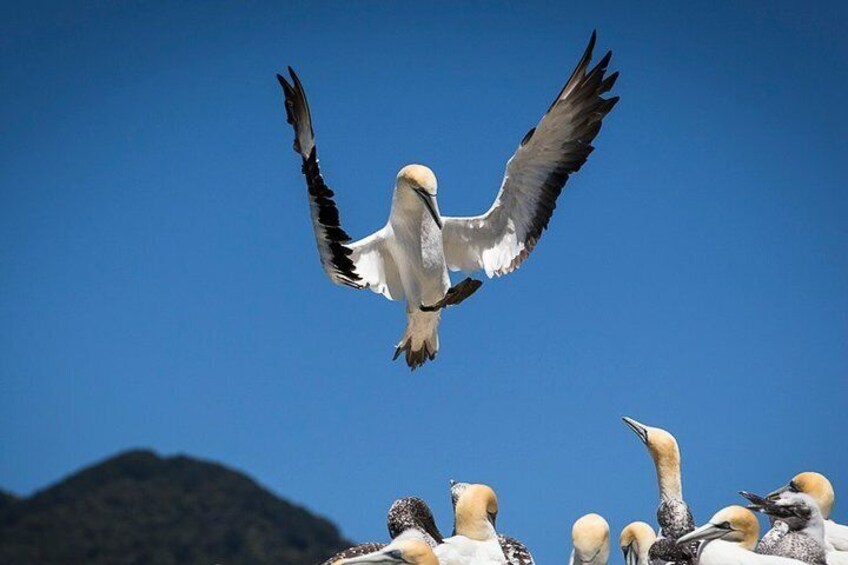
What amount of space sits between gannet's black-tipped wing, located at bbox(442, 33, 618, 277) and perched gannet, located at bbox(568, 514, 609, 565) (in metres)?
4.01

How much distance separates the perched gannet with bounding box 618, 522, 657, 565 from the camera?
10.1 m

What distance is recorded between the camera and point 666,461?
35.7ft

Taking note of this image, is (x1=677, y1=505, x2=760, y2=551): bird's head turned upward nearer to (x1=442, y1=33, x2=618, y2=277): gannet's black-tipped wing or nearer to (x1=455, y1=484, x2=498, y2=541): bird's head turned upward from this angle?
(x1=455, y1=484, x2=498, y2=541): bird's head turned upward

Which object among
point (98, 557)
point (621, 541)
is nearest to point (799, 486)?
point (621, 541)

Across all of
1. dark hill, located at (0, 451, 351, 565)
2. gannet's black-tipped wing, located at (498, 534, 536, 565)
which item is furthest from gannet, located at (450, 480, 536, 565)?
dark hill, located at (0, 451, 351, 565)

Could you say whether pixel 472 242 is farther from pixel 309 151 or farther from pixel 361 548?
pixel 361 548

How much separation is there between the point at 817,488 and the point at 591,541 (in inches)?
56.7

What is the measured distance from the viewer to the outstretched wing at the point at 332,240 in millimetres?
12180

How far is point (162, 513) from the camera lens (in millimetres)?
71062

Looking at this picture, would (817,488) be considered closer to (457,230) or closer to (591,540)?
(591,540)

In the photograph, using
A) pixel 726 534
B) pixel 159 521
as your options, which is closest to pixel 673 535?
pixel 726 534

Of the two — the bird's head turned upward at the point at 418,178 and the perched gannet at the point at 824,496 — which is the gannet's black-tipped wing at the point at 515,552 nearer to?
the perched gannet at the point at 824,496

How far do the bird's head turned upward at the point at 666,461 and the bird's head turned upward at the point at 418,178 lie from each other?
8.35ft

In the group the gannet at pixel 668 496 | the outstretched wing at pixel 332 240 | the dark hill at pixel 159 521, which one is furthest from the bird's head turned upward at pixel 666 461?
the dark hill at pixel 159 521
